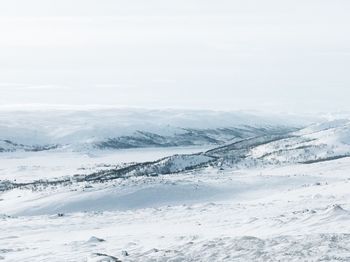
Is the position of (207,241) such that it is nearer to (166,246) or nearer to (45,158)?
(166,246)

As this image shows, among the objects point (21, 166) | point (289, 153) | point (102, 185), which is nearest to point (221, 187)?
point (102, 185)

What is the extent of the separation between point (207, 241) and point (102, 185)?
3566cm

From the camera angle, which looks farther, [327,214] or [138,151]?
[138,151]

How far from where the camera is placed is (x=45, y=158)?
14900 cm

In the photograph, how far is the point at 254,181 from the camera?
5988cm

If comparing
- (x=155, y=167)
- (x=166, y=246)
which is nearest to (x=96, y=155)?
(x=155, y=167)

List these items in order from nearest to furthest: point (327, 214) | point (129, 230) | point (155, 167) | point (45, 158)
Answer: point (327, 214)
point (129, 230)
point (155, 167)
point (45, 158)

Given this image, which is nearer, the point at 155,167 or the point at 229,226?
the point at 229,226

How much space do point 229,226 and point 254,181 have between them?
2933 centimetres

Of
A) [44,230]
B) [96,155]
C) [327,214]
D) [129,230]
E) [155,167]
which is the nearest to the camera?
[327,214]

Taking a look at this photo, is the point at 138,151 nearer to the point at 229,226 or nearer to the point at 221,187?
the point at 221,187

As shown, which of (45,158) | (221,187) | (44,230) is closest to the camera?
(44,230)

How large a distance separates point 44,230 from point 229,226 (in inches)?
435

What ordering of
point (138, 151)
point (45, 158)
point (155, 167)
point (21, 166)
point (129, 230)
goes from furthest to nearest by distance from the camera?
point (138, 151) < point (45, 158) < point (21, 166) < point (155, 167) < point (129, 230)
